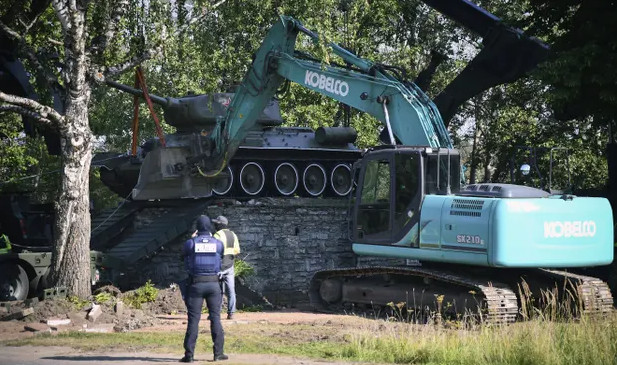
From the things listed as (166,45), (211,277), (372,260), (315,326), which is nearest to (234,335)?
(315,326)

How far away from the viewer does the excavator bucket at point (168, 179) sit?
25219mm

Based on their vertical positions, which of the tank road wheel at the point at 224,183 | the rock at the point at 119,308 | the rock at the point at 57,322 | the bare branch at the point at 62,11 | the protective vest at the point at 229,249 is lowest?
the rock at the point at 57,322

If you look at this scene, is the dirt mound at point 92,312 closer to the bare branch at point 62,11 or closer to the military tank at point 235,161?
the bare branch at point 62,11

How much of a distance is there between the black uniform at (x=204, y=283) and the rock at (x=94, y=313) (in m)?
5.19

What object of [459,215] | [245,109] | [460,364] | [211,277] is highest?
[245,109]

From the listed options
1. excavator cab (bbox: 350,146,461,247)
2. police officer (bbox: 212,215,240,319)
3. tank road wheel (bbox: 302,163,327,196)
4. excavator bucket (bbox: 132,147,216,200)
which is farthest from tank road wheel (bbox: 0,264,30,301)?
tank road wheel (bbox: 302,163,327,196)

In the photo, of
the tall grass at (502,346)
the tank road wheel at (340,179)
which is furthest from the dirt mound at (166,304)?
the tank road wheel at (340,179)

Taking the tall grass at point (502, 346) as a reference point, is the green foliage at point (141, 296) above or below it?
above

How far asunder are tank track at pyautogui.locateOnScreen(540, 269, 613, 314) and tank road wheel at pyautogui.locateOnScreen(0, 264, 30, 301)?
10540 mm

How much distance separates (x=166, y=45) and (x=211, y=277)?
8.07 m

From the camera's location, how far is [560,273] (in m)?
17.4

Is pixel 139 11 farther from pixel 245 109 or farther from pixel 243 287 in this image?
pixel 243 287

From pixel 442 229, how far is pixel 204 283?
5.37 meters

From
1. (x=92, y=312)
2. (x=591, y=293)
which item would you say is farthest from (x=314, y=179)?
(x=591, y=293)
